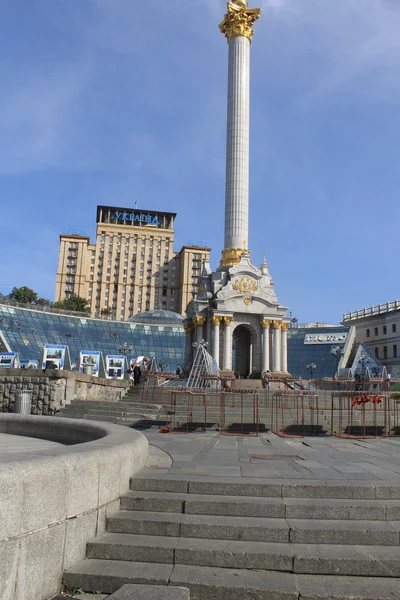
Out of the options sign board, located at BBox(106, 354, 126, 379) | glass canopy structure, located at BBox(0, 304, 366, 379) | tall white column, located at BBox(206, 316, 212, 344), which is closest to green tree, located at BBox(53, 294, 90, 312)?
glass canopy structure, located at BBox(0, 304, 366, 379)

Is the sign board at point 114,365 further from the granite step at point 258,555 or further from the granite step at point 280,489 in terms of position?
the granite step at point 258,555

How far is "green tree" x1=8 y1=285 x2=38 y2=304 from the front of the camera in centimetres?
10238

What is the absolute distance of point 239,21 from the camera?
41438 millimetres

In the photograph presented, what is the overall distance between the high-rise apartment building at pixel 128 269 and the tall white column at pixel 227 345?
9916cm

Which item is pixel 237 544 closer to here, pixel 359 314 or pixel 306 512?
pixel 306 512

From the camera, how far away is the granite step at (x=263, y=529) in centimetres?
557

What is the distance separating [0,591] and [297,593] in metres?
2.49

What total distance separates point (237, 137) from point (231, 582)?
38.3 m

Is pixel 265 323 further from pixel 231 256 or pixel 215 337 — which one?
pixel 231 256

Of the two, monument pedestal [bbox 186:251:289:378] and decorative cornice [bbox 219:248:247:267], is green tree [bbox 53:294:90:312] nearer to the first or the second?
decorative cornice [bbox 219:248:247:267]

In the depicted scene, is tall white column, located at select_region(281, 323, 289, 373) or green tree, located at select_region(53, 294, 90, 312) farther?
green tree, located at select_region(53, 294, 90, 312)

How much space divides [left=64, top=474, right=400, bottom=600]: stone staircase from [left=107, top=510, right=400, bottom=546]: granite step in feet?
0.04

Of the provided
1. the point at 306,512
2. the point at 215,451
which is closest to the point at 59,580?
the point at 306,512

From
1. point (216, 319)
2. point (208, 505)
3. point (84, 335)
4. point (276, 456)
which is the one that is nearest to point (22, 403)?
point (276, 456)
